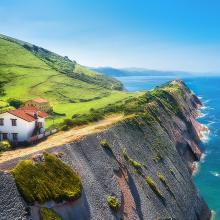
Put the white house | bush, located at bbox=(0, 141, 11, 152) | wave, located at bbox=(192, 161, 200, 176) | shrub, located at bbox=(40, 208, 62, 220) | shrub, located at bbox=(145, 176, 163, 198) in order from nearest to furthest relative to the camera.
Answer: shrub, located at bbox=(40, 208, 62, 220), bush, located at bbox=(0, 141, 11, 152), the white house, shrub, located at bbox=(145, 176, 163, 198), wave, located at bbox=(192, 161, 200, 176)

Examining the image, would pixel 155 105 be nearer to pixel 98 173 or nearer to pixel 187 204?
pixel 187 204

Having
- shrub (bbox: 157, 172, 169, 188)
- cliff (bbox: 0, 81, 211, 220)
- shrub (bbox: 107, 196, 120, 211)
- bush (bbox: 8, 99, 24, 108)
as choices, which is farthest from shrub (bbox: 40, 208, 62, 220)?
bush (bbox: 8, 99, 24, 108)

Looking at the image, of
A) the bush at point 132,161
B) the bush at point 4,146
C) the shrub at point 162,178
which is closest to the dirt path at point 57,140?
the bush at point 4,146

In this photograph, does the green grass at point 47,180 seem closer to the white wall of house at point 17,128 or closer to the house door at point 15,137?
the white wall of house at point 17,128

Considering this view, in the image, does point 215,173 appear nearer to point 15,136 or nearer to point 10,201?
point 15,136

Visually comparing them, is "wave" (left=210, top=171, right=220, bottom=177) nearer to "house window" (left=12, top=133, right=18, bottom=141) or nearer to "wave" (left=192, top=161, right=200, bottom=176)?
"wave" (left=192, top=161, right=200, bottom=176)

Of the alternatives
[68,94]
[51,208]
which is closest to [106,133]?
[51,208]
